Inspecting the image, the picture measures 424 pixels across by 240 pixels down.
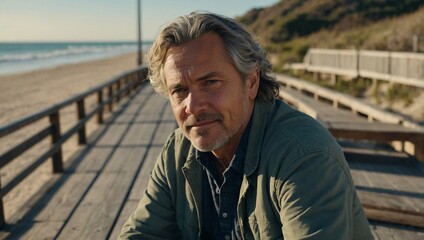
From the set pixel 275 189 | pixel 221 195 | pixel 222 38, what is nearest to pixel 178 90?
pixel 222 38

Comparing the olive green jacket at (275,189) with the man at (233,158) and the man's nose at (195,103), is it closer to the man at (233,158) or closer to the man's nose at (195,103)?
the man at (233,158)

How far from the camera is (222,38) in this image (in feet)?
6.13

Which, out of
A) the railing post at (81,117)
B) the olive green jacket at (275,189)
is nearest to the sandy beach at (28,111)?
the railing post at (81,117)

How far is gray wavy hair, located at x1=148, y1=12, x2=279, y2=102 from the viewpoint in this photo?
185cm

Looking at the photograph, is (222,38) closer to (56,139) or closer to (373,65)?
(56,139)

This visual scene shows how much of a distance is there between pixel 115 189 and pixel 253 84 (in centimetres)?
285

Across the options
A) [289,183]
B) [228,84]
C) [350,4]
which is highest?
[350,4]

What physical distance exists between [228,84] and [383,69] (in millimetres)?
11185

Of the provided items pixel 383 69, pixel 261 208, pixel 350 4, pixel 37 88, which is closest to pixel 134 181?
pixel 261 208

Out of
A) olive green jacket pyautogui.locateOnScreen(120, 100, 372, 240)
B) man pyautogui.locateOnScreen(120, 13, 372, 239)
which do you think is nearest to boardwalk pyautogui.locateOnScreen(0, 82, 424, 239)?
olive green jacket pyautogui.locateOnScreen(120, 100, 372, 240)

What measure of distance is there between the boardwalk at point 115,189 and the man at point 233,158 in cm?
150

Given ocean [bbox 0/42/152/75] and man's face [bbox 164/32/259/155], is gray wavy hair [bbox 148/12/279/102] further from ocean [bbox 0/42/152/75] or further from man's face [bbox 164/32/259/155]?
ocean [bbox 0/42/152/75]

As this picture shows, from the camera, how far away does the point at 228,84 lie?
189 cm

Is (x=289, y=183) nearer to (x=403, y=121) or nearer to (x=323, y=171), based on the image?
(x=323, y=171)
